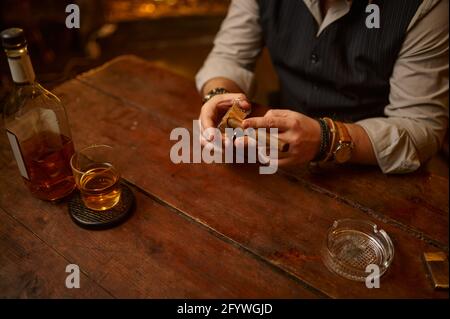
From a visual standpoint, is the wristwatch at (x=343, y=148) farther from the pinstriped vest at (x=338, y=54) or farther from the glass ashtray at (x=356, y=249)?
the pinstriped vest at (x=338, y=54)

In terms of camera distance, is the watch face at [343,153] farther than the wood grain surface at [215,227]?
Yes

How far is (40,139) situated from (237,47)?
855 mm

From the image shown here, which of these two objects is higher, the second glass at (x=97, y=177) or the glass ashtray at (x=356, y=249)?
the second glass at (x=97, y=177)

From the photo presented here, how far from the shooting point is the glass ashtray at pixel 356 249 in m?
0.88

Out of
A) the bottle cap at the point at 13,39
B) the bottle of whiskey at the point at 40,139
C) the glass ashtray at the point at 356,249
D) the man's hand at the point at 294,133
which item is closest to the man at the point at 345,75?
the man's hand at the point at 294,133

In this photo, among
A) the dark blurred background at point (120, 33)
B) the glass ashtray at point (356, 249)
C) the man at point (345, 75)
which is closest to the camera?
the glass ashtray at point (356, 249)

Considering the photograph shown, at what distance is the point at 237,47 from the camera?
1573 millimetres

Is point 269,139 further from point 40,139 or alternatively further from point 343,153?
point 40,139

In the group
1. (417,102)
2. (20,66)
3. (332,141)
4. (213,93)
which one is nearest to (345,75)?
(417,102)

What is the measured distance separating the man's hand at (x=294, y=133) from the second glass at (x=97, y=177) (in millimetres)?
348

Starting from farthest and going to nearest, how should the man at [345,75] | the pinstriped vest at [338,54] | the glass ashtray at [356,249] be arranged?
the pinstriped vest at [338,54]
the man at [345,75]
the glass ashtray at [356,249]
